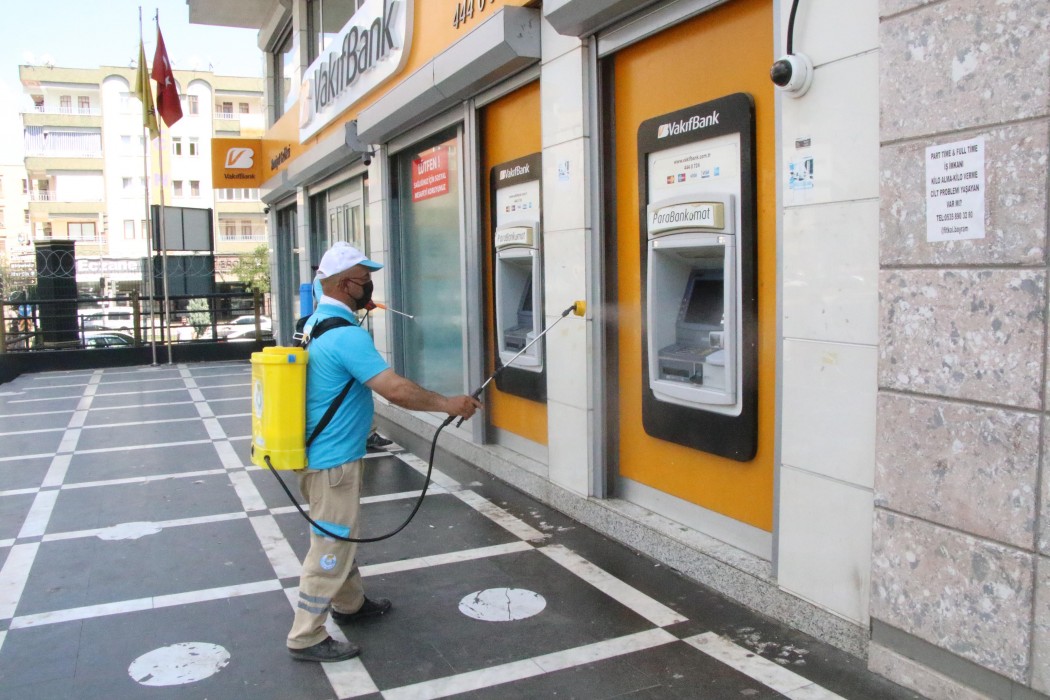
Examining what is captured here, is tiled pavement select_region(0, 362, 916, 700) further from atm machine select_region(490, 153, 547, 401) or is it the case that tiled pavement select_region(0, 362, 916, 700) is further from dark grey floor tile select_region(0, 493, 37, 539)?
atm machine select_region(490, 153, 547, 401)

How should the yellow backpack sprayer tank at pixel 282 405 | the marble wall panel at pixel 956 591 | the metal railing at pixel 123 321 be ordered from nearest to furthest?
1. the marble wall panel at pixel 956 591
2. the yellow backpack sprayer tank at pixel 282 405
3. the metal railing at pixel 123 321

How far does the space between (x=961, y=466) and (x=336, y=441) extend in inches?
89.4

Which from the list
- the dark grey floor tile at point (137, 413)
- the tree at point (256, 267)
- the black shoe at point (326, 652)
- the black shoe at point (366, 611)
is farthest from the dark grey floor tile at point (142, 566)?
the tree at point (256, 267)

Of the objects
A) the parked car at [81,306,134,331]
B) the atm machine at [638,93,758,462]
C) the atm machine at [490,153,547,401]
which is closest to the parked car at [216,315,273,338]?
the parked car at [81,306,134,331]

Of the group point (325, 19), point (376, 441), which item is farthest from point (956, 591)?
point (325, 19)

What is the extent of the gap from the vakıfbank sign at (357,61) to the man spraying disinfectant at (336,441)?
4962mm

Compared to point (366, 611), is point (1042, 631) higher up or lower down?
higher up

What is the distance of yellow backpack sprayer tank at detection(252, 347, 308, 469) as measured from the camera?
3320mm

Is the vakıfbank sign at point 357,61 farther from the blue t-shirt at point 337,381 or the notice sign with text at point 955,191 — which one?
the notice sign with text at point 955,191

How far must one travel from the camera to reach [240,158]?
591 inches

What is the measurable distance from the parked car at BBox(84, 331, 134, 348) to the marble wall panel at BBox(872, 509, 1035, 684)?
15.1 metres

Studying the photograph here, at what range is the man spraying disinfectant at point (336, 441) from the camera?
338cm

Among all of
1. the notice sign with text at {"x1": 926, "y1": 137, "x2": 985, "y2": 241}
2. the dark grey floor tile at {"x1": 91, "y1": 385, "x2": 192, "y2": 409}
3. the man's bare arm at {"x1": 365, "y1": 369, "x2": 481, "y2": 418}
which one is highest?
the notice sign with text at {"x1": 926, "y1": 137, "x2": 985, "y2": 241}

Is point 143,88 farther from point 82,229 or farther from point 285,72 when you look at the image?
point 82,229
